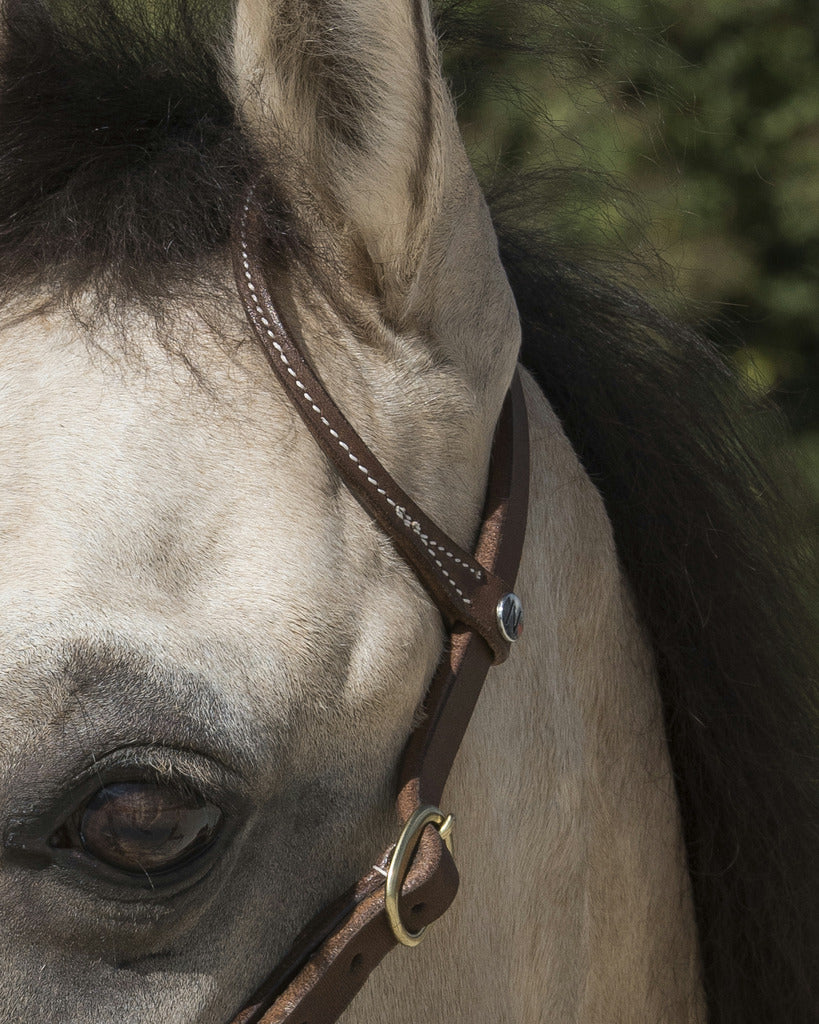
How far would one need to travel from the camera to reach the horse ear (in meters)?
0.98

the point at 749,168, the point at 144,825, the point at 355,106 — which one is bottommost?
the point at 749,168

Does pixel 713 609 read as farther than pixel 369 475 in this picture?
Yes

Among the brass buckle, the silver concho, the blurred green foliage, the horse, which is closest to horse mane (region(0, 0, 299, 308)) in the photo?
the horse

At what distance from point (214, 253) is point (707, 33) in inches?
101

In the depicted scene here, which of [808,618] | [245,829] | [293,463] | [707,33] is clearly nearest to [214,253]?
[293,463]

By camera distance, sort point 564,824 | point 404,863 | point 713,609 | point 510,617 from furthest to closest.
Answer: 1. point 713,609
2. point 564,824
3. point 510,617
4. point 404,863

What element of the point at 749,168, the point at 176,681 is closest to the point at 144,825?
the point at 176,681

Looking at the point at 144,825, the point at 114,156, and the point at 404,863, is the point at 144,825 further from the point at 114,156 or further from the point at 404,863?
the point at 114,156

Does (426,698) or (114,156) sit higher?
(114,156)

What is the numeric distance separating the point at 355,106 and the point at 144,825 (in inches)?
25.8

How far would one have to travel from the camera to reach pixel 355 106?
104 cm

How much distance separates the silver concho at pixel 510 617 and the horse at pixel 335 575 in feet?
0.20

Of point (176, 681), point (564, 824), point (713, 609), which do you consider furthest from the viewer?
point (713, 609)

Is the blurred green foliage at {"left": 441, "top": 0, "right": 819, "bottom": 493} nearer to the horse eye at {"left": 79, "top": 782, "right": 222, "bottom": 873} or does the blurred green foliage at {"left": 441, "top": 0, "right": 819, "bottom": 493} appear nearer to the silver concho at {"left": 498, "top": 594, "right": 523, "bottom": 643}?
the silver concho at {"left": 498, "top": 594, "right": 523, "bottom": 643}
